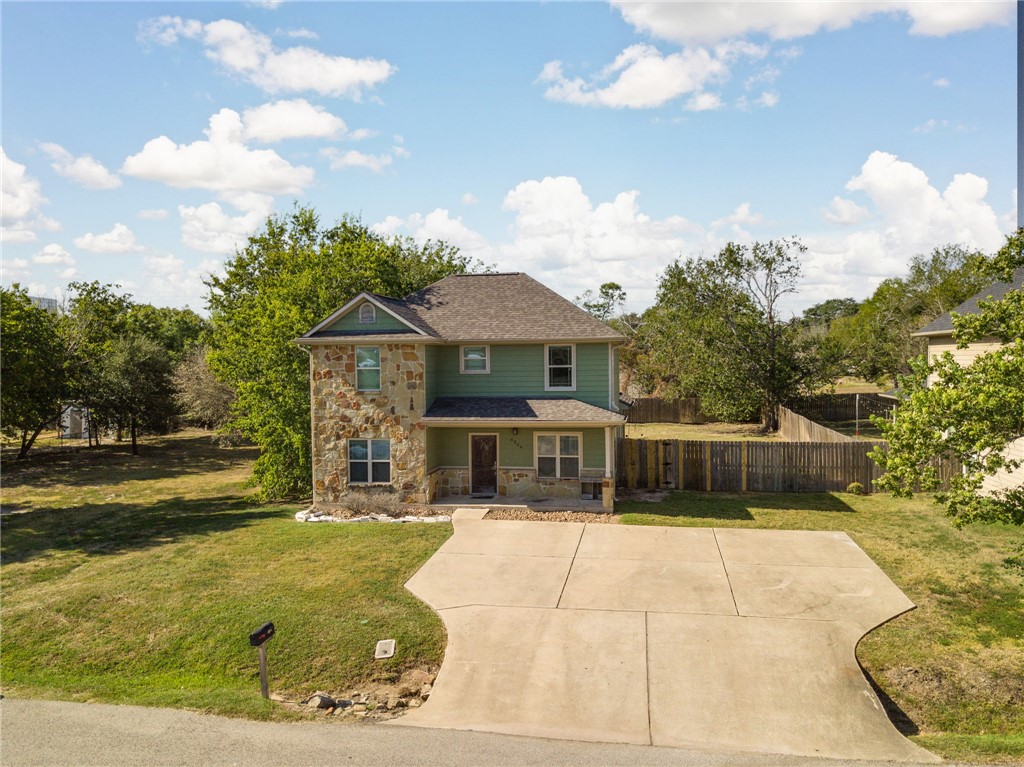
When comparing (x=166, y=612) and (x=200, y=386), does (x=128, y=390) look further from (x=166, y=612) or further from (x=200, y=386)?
(x=166, y=612)

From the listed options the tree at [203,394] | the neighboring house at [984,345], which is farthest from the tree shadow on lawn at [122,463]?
the neighboring house at [984,345]

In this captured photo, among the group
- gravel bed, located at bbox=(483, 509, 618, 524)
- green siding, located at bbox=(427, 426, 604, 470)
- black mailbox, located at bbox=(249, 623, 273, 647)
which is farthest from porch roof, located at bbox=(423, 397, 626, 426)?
black mailbox, located at bbox=(249, 623, 273, 647)

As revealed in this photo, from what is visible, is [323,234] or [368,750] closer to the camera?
[368,750]

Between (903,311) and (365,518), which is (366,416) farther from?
(903,311)

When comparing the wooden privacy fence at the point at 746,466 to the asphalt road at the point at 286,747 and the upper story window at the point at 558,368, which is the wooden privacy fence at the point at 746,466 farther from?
the asphalt road at the point at 286,747

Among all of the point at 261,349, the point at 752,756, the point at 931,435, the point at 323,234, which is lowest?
the point at 752,756

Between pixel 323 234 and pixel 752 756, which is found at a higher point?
pixel 323 234

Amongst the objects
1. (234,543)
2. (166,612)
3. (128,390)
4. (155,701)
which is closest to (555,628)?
(155,701)
